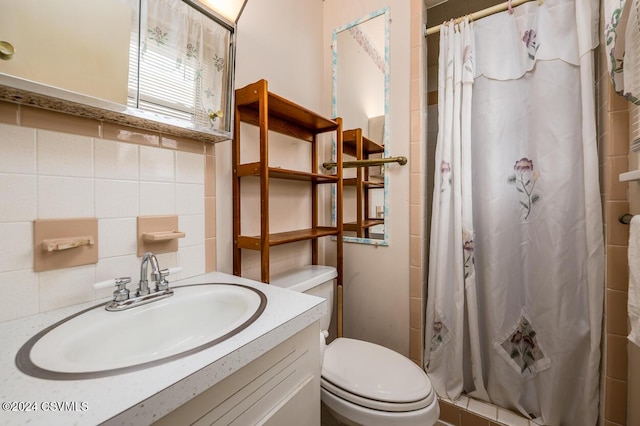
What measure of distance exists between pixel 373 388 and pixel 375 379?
5 centimetres

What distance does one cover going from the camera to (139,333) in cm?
71

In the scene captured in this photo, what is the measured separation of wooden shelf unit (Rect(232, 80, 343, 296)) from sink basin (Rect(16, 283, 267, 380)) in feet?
0.77

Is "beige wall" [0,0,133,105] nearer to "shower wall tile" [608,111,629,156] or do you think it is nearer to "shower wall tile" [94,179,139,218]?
"shower wall tile" [94,179,139,218]

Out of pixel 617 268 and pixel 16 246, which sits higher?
pixel 16 246

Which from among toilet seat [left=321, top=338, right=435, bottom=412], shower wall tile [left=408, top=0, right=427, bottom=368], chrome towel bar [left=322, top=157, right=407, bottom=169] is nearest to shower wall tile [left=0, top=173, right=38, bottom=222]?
toilet seat [left=321, top=338, right=435, bottom=412]

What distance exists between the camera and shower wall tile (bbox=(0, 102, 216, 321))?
2.06 ft

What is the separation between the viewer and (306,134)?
4.98 ft

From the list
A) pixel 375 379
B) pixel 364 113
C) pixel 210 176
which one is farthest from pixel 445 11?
pixel 375 379

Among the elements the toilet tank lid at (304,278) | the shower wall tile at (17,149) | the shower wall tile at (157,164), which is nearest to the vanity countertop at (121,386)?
the shower wall tile at (17,149)

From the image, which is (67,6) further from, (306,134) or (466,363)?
(466,363)

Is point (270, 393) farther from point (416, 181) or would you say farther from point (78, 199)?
point (416, 181)

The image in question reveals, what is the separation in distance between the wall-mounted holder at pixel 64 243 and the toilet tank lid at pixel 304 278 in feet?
2.24

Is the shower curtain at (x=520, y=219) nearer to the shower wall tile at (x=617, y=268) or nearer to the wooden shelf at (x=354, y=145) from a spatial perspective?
the shower wall tile at (x=617, y=268)

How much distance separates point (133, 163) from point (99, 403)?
689 millimetres
